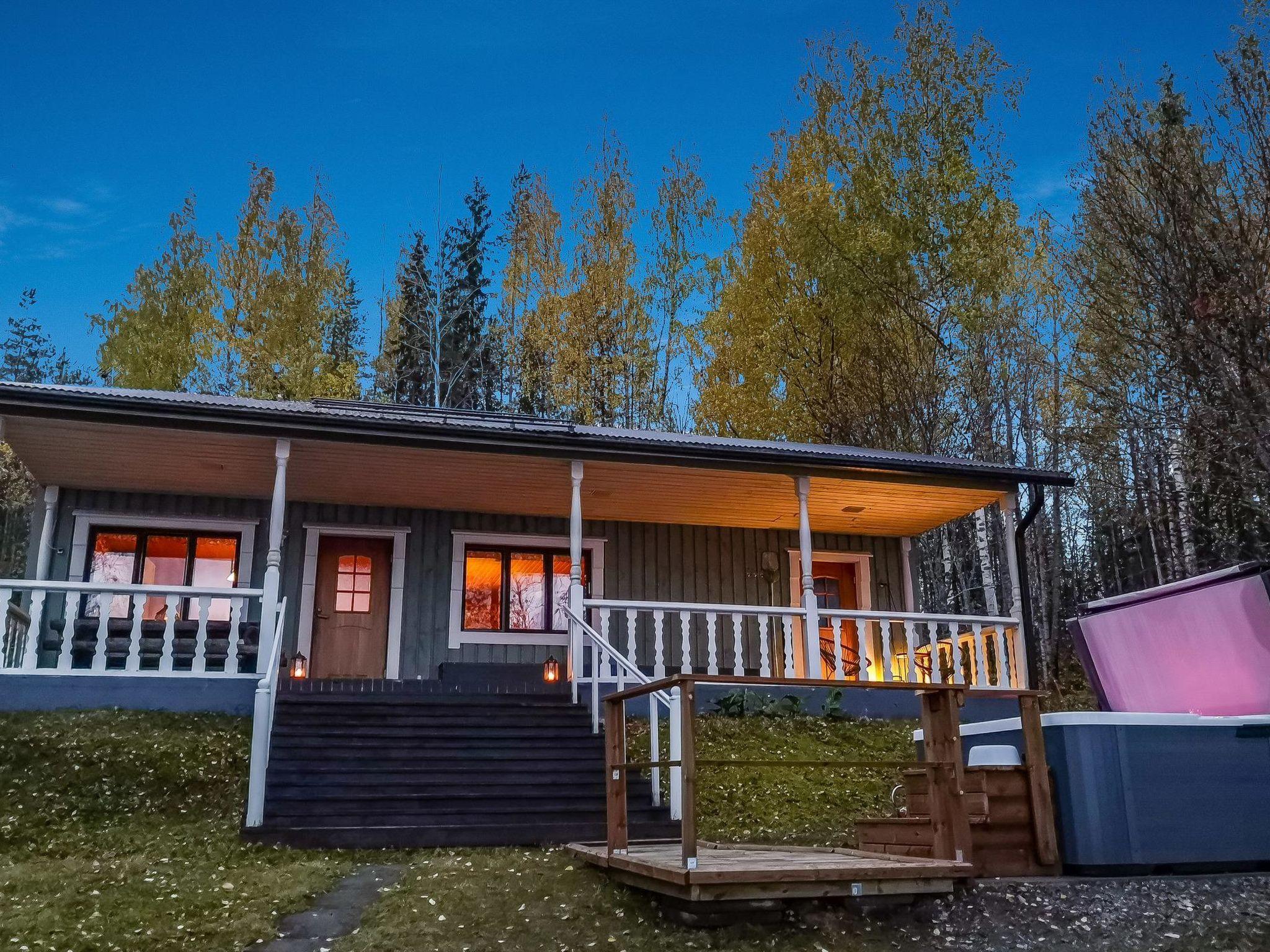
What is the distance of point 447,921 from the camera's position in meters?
4.92

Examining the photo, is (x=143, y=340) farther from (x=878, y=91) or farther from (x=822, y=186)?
(x=878, y=91)

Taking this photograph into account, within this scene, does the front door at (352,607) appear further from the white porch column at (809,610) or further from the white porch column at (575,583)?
the white porch column at (809,610)

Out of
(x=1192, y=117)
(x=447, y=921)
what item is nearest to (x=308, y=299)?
(x=1192, y=117)

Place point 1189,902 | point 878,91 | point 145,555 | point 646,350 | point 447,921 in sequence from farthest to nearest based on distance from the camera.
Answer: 1. point 646,350
2. point 878,91
3. point 145,555
4. point 1189,902
5. point 447,921

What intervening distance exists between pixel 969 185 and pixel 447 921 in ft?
55.3

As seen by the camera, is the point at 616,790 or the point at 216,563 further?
the point at 216,563

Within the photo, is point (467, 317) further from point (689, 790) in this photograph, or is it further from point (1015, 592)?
point (689, 790)

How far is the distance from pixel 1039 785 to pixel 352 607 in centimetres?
912

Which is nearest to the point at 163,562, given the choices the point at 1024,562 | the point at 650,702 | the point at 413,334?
the point at 650,702

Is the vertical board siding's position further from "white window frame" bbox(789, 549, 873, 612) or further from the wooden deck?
the wooden deck

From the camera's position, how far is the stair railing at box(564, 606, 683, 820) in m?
7.36

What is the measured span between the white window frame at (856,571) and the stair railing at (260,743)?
7.55 metres

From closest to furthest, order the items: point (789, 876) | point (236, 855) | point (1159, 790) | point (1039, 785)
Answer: point (789, 876) → point (1039, 785) → point (1159, 790) → point (236, 855)

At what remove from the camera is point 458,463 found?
1124cm
